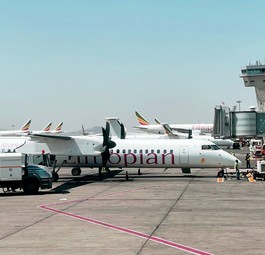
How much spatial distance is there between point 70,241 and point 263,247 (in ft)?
19.9

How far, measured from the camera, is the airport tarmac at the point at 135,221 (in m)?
14.8

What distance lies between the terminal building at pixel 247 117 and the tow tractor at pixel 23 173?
60.8 meters

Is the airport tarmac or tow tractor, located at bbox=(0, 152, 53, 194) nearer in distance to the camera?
the airport tarmac

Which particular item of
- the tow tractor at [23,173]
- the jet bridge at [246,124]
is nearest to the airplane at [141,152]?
the tow tractor at [23,173]

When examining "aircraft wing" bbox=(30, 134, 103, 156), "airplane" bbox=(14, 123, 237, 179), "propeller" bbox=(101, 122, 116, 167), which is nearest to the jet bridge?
"airplane" bbox=(14, 123, 237, 179)

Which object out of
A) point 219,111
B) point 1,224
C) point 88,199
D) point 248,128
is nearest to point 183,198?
point 88,199

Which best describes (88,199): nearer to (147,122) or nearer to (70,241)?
(70,241)

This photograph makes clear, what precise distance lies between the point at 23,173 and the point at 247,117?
62.3 meters

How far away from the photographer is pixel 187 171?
147 ft

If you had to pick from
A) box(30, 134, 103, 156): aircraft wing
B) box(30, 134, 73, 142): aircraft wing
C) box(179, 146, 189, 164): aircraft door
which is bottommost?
box(179, 146, 189, 164): aircraft door

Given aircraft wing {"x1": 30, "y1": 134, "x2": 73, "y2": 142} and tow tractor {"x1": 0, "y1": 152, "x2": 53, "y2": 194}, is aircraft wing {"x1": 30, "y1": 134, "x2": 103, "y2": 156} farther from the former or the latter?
tow tractor {"x1": 0, "y1": 152, "x2": 53, "y2": 194}

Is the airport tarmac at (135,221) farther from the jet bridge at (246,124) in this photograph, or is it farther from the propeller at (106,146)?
the jet bridge at (246,124)

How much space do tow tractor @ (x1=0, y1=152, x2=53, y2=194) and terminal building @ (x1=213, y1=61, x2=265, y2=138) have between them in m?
60.8

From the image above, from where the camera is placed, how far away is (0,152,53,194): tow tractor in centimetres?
3008
